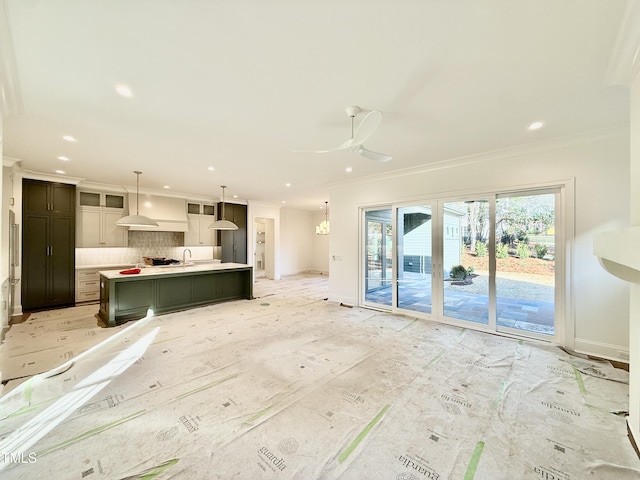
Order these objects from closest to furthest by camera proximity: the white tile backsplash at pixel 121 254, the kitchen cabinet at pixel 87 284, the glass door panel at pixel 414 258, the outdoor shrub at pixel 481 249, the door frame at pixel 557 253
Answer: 1. the door frame at pixel 557 253
2. the outdoor shrub at pixel 481 249
3. the glass door panel at pixel 414 258
4. the kitchen cabinet at pixel 87 284
5. the white tile backsplash at pixel 121 254

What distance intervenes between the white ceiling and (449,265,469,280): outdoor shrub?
75.8 inches

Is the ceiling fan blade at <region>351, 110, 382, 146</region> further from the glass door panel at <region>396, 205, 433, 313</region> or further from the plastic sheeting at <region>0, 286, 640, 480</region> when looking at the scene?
the glass door panel at <region>396, 205, 433, 313</region>

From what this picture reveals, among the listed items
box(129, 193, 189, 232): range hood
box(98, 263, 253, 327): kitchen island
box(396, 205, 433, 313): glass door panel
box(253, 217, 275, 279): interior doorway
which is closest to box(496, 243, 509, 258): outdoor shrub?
box(396, 205, 433, 313): glass door panel

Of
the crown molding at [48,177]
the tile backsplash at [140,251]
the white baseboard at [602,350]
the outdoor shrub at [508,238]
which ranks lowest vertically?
the white baseboard at [602,350]

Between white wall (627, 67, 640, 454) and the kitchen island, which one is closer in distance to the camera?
white wall (627, 67, 640, 454)

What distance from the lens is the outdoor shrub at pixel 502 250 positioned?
13.2 ft

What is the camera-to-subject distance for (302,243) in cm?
1120

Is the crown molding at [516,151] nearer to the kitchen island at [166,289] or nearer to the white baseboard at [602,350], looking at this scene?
the white baseboard at [602,350]

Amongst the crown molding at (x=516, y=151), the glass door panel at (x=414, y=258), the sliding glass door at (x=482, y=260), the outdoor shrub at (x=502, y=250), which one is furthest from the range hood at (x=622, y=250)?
the glass door panel at (x=414, y=258)

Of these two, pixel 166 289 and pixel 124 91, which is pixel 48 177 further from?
pixel 124 91

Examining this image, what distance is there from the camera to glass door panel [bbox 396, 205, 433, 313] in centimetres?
480

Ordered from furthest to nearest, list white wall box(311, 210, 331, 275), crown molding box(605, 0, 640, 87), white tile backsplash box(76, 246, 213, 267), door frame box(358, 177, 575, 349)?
white wall box(311, 210, 331, 275) < white tile backsplash box(76, 246, 213, 267) < door frame box(358, 177, 575, 349) < crown molding box(605, 0, 640, 87)

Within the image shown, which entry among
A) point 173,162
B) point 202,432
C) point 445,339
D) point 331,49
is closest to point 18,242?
point 173,162

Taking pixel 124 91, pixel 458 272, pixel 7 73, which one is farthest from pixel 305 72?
pixel 458 272
